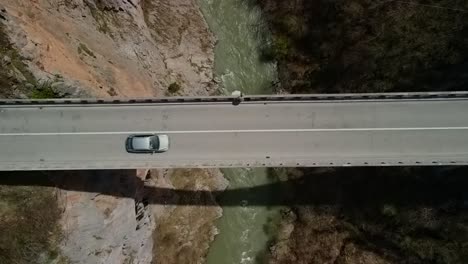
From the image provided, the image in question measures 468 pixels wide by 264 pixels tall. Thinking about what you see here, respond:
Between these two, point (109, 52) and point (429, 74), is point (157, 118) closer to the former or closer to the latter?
point (109, 52)

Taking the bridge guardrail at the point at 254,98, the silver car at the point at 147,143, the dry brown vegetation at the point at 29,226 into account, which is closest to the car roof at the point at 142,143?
the silver car at the point at 147,143

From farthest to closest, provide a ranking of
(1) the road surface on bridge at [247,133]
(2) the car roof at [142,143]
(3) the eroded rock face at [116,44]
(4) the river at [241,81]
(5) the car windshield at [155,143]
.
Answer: (4) the river at [241,81] → (1) the road surface on bridge at [247,133] → (5) the car windshield at [155,143] → (2) the car roof at [142,143] → (3) the eroded rock face at [116,44]

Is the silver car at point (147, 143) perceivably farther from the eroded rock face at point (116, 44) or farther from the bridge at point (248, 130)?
the eroded rock face at point (116, 44)

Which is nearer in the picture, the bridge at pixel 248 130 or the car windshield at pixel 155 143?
the car windshield at pixel 155 143

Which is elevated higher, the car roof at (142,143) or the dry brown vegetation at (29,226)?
the car roof at (142,143)

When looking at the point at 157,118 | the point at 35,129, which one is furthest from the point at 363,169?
the point at 35,129

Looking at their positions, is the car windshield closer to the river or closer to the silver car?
the silver car

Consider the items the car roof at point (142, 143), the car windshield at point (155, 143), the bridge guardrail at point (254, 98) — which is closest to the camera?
the car roof at point (142, 143)
